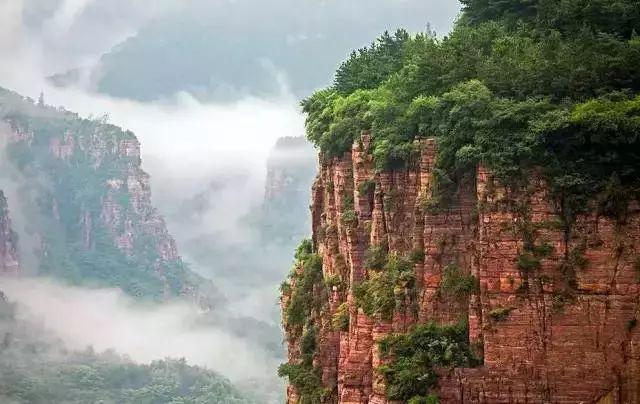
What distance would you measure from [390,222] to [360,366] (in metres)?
5.34

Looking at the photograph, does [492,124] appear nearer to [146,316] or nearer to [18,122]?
[146,316]

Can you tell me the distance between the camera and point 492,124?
98.5 ft

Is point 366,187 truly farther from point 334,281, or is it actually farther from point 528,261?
point 528,261

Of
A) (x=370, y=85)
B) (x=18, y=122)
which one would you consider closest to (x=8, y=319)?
(x=18, y=122)

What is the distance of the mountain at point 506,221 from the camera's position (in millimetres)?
28641

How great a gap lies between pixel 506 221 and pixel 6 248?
15289 cm

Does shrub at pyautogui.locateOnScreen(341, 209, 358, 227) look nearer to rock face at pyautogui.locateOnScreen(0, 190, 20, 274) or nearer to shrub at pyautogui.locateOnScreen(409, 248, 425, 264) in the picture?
shrub at pyautogui.locateOnScreen(409, 248, 425, 264)

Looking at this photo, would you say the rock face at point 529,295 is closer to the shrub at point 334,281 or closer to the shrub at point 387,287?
the shrub at point 387,287

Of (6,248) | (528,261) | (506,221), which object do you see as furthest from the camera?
(6,248)

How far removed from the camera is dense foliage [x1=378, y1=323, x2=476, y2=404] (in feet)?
100

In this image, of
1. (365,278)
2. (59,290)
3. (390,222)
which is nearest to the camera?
(390,222)

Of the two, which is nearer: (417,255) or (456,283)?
(456,283)

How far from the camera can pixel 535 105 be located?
2966cm

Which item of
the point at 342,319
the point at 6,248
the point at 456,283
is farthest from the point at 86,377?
the point at 456,283
